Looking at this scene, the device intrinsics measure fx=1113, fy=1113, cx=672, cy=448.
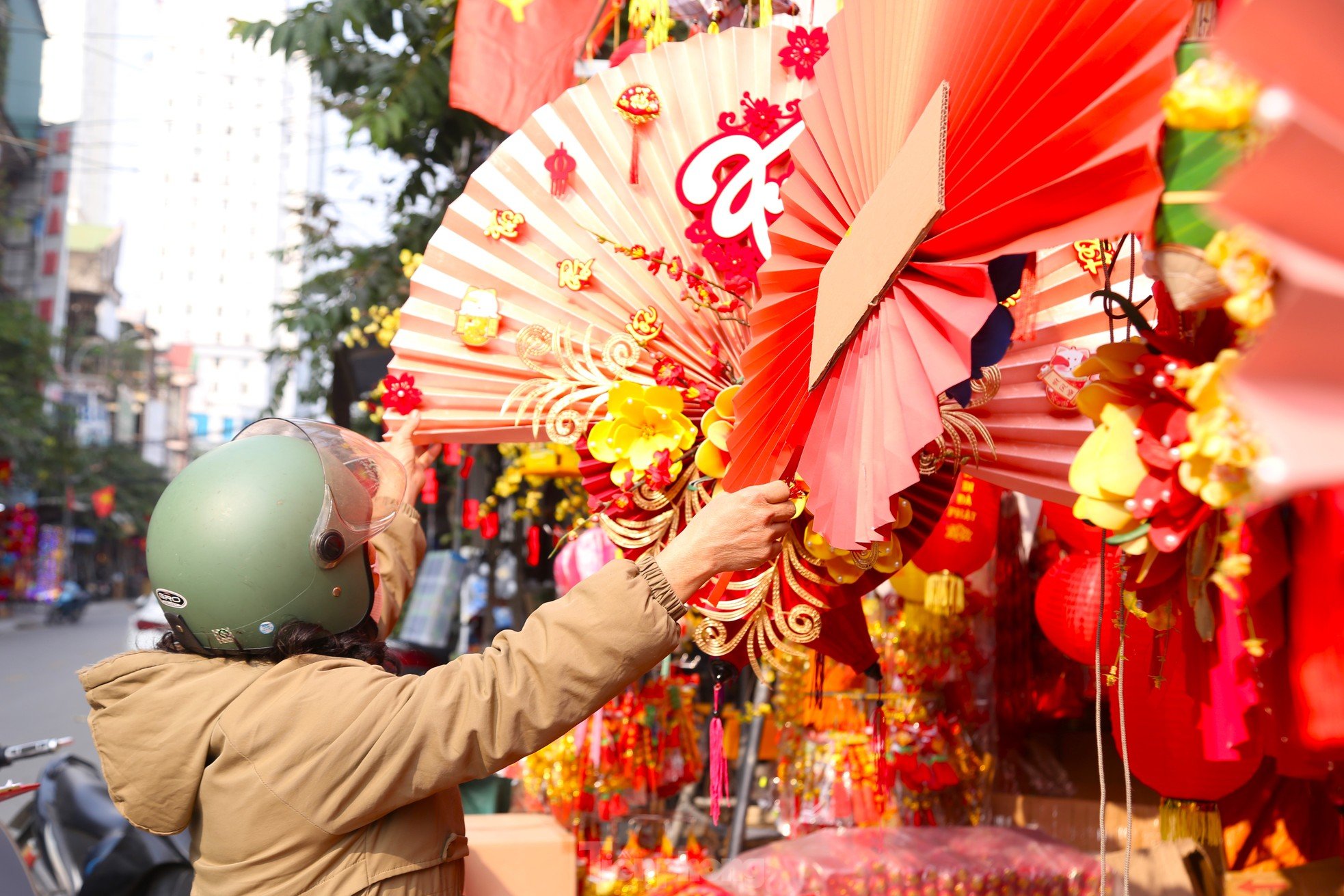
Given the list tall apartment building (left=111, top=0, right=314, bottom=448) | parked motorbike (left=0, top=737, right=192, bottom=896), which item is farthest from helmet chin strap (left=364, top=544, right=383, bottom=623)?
tall apartment building (left=111, top=0, right=314, bottom=448)

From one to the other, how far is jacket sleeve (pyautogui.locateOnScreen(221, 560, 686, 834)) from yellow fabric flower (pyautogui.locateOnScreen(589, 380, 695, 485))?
0.32 m

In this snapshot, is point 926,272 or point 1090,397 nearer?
point 1090,397

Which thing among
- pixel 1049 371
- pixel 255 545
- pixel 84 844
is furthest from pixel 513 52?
pixel 84 844

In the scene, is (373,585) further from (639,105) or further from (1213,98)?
(1213,98)

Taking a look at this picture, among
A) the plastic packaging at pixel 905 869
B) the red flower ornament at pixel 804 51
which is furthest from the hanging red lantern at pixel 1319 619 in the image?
the plastic packaging at pixel 905 869

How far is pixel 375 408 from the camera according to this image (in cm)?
469

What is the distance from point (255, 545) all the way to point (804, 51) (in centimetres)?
117

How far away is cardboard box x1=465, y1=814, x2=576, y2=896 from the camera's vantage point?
2.50 m

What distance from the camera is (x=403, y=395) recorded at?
220 centimetres

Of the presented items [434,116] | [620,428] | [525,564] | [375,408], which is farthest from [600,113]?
[525,564]

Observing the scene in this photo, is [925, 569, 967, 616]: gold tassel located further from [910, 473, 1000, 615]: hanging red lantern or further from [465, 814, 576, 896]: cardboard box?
[465, 814, 576, 896]: cardboard box

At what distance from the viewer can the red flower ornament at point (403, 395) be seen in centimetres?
220

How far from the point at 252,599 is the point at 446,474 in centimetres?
457

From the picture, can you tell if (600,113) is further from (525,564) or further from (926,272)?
(525,564)
